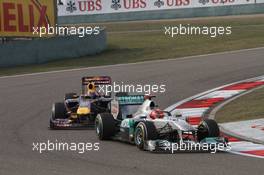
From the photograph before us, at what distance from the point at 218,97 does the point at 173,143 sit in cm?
791

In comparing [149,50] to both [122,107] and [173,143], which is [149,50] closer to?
[122,107]

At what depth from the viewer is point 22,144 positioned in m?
13.6

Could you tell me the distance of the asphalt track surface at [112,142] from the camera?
10734 mm

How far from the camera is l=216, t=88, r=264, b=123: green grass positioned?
1611cm

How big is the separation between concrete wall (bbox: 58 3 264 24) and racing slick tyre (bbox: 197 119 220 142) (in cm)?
3692

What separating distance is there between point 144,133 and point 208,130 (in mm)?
1127

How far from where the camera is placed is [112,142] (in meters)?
13.9

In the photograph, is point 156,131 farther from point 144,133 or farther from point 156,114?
point 156,114

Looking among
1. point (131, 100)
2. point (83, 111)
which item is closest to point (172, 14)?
point (83, 111)

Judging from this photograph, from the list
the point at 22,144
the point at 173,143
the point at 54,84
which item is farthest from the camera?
the point at 54,84

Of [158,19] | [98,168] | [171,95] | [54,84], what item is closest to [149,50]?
[54,84]

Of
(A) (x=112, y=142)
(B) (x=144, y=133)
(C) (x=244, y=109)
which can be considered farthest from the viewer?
(C) (x=244, y=109)

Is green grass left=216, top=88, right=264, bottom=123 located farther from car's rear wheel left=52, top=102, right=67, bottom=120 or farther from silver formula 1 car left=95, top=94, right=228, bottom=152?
car's rear wheel left=52, top=102, right=67, bottom=120

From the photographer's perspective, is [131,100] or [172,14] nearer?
[131,100]
